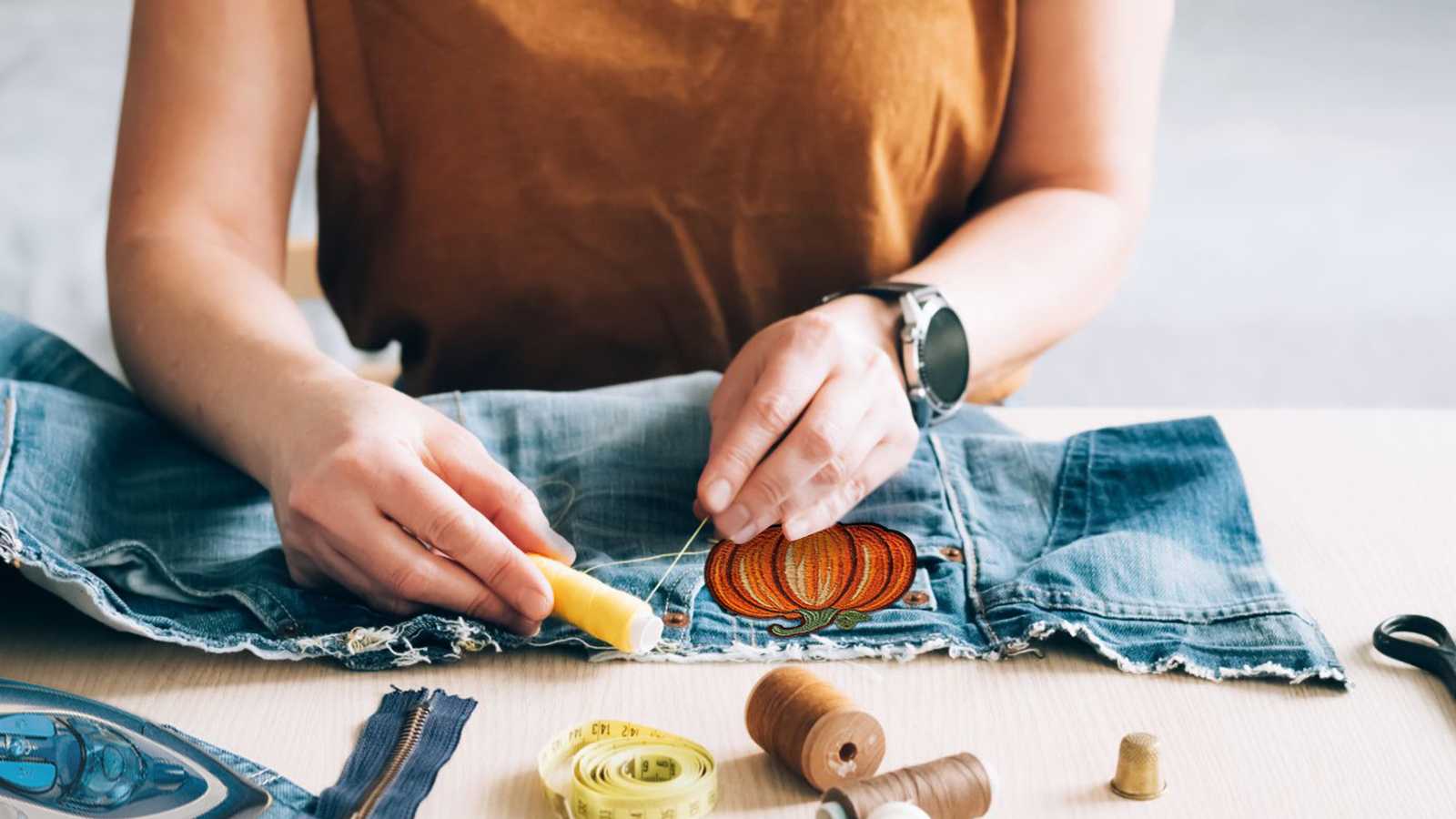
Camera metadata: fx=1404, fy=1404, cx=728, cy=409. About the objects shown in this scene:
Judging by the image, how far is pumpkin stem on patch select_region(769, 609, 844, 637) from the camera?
70cm

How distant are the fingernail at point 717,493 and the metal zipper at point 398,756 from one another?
0.19m

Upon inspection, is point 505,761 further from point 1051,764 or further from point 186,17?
point 186,17

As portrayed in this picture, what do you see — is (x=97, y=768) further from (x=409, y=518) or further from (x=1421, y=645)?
(x=1421, y=645)

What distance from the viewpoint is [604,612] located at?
67 cm

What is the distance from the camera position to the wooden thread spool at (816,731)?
0.57 m

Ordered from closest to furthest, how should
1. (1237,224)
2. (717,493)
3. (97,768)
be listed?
(97,768) < (717,493) < (1237,224)

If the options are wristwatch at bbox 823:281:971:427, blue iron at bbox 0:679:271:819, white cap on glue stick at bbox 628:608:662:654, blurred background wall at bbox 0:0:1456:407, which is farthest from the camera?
blurred background wall at bbox 0:0:1456:407

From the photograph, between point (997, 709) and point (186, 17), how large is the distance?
0.71 m

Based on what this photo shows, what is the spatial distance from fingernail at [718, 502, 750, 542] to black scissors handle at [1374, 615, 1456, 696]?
32 cm

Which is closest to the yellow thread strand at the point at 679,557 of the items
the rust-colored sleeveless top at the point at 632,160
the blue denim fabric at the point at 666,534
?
the blue denim fabric at the point at 666,534

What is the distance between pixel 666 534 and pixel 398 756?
0.76 ft

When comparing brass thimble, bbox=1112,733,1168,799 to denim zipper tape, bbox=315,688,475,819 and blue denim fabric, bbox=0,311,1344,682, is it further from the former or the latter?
denim zipper tape, bbox=315,688,475,819

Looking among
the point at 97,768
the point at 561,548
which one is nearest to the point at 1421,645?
the point at 561,548

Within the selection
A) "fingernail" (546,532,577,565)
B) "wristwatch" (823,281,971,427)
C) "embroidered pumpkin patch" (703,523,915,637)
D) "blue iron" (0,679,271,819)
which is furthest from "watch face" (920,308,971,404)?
"blue iron" (0,679,271,819)
